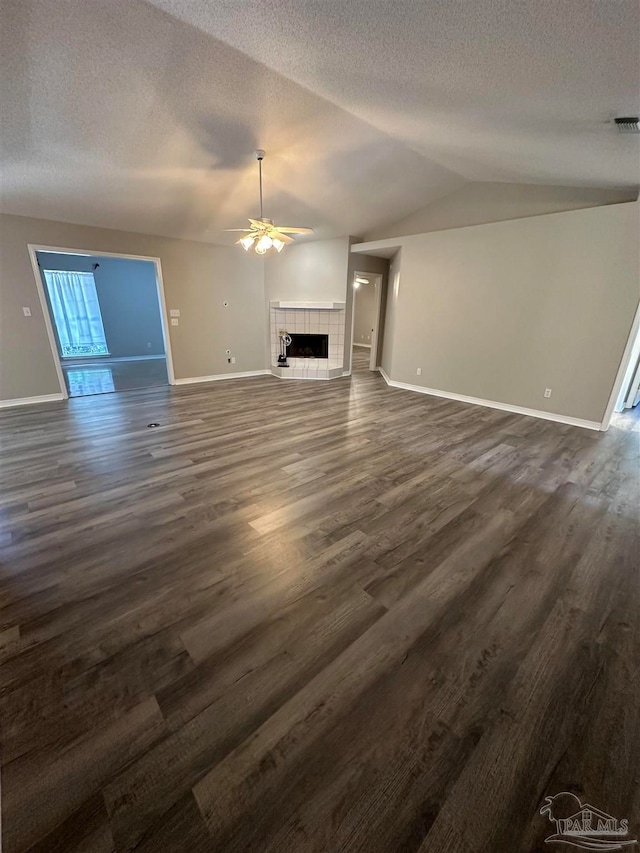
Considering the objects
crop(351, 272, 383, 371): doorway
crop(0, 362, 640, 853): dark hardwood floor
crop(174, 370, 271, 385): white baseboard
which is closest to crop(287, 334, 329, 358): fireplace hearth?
crop(174, 370, 271, 385): white baseboard

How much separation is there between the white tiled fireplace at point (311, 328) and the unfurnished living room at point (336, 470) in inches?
54.9

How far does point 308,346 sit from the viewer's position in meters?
7.42

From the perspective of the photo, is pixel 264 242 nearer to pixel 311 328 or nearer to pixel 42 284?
pixel 311 328

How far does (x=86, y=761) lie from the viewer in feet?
3.38

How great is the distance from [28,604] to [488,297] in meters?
5.84

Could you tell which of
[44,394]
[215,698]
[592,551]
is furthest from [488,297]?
[44,394]

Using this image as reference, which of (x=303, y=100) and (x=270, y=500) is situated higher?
(x=303, y=100)

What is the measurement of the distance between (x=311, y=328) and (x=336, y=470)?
4841 millimetres

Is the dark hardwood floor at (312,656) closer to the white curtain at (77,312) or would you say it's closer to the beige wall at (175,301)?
the beige wall at (175,301)

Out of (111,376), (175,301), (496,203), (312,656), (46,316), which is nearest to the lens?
(312,656)

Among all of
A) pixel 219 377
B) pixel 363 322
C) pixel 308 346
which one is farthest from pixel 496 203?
pixel 363 322

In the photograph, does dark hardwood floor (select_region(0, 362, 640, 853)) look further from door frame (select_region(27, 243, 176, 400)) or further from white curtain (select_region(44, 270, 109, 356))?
white curtain (select_region(44, 270, 109, 356))

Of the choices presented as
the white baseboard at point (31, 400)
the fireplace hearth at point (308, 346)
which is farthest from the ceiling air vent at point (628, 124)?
the white baseboard at point (31, 400)

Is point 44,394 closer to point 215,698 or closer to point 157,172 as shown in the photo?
point 157,172
